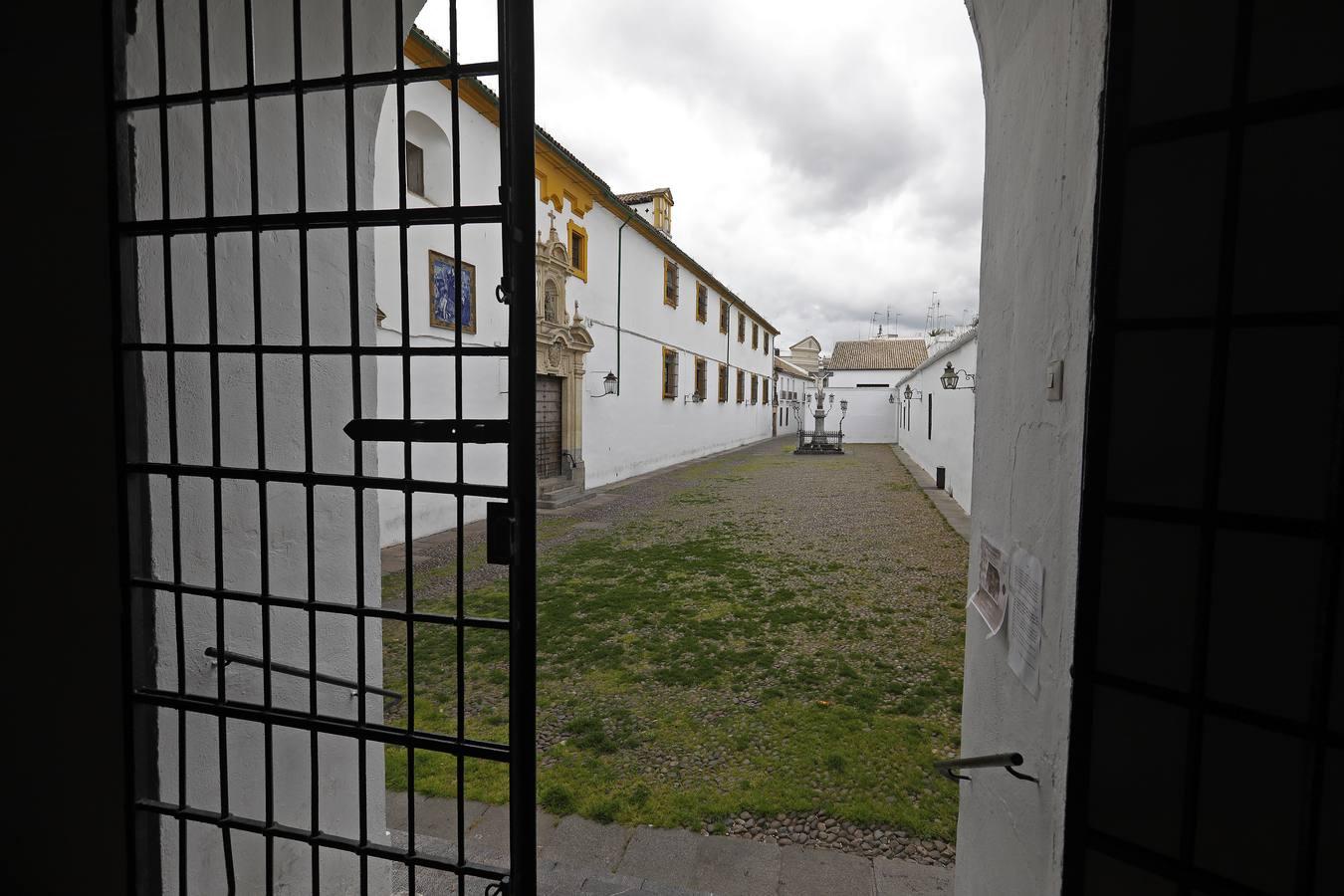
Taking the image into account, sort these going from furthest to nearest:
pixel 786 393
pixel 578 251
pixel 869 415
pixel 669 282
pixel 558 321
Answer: pixel 786 393
pixel 869 415
pixel 669 282
pixel 578 251
pixel 558 321

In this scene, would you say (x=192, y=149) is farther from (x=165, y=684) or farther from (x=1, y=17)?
(x=165, y=684)

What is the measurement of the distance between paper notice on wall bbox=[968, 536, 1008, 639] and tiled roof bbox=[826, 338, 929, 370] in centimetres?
3609

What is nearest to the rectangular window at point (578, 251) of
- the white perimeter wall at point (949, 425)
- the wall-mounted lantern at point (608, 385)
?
the wall-mounted lantern at point (608, 385)

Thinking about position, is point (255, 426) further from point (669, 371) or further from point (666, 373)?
point (669, 371)

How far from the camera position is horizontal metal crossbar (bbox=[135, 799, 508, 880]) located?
176 cm

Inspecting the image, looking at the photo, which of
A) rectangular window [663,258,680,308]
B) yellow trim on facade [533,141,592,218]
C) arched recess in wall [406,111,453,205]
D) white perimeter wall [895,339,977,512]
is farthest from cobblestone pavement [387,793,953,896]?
rectangular window [663,258,680,308]

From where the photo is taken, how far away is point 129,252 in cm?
188

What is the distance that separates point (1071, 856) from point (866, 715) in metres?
2.67

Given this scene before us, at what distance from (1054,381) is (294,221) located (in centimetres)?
203

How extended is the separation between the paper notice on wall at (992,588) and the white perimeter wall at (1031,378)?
0.22 feet

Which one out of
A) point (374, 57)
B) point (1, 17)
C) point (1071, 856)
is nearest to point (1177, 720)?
point (1071, 856)

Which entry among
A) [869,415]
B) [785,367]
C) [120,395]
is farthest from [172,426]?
[785,367]

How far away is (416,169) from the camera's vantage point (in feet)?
28.5

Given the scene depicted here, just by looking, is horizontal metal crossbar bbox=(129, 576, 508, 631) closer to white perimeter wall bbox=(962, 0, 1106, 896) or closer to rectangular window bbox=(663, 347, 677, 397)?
white perimeter wall bbox=(962, 0, 1106, 896)
